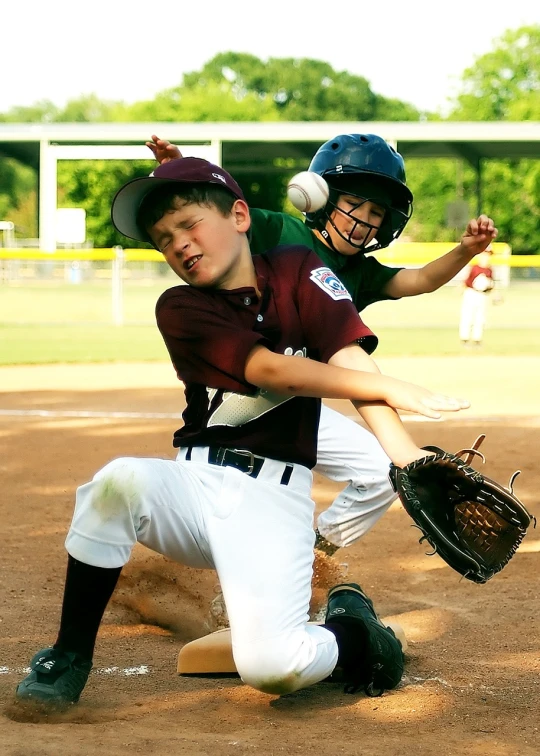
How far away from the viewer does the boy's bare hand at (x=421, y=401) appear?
2074mm

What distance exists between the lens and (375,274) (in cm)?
325

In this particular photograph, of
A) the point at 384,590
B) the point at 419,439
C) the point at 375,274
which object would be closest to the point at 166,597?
the point at 384,590

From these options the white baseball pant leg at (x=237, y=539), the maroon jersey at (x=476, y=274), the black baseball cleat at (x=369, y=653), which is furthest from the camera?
the maroon jersey at (x=476, y=274)

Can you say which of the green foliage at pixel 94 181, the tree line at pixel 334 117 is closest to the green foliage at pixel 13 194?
the tree line at pixel 334 117

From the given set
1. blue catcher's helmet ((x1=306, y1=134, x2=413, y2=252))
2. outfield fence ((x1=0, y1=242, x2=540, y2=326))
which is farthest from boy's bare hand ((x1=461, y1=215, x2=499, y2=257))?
outfield fence ((x1=0, y1=242, x2=540, y2=326))

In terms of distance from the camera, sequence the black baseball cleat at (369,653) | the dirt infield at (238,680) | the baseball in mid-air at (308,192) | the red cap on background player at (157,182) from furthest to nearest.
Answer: the baseball in mid-air at (308,192) → the black baseball cleat at (369,653) → the red cap on background player at (157,182) → the dirt infield at (238,680)

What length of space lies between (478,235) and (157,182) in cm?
106

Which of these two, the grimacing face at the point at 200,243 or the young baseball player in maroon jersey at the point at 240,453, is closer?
the young baseball player in maroon jersey at the point at 240,453

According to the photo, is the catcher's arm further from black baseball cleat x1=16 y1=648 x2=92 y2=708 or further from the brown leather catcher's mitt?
black baseball cleat x1=16 y1=648 x2=92 y2=708

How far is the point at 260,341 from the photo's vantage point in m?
2.37

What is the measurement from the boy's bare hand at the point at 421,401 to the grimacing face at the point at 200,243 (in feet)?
1.68

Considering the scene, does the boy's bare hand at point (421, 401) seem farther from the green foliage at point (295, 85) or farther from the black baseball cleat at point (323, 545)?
the green foliage at point (295, 85)

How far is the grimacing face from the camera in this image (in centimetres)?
244

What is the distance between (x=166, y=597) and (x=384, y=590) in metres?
0.79
